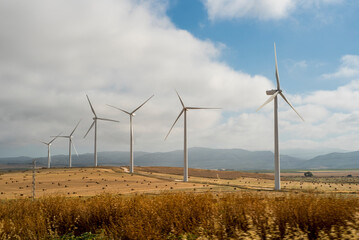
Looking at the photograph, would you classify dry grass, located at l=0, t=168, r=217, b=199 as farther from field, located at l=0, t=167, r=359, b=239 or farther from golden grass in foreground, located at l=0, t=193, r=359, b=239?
golden grass in foreground, located at l=0, t=193, r=359, b=239

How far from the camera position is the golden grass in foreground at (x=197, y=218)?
15320mm

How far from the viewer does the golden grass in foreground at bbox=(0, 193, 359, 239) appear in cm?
1532

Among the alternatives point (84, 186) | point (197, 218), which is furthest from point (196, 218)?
point (84, 186)

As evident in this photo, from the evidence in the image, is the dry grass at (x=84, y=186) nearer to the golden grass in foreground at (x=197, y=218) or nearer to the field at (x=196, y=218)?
the field at (x=196, y=218)

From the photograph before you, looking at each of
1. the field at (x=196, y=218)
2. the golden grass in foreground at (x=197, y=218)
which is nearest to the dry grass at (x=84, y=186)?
the field at (x=196, y=218)

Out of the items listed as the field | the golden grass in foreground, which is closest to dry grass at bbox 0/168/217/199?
the field

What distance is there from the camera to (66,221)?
2278cm

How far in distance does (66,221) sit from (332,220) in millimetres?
16669

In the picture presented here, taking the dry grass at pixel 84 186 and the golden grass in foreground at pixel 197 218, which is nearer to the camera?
the golden grass in foreground at pixel 197 218

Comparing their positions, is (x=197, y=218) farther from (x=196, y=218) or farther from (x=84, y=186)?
(x=84, y=186)

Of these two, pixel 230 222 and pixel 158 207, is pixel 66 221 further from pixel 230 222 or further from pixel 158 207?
pixel 230 222

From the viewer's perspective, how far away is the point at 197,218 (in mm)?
18812

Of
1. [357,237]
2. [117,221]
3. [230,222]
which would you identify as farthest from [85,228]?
[357,237]

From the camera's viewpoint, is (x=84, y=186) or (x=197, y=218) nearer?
(x=197, y=218)
